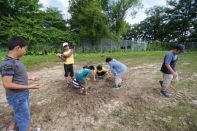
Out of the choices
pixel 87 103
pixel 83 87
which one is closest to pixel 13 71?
pixel 87 103

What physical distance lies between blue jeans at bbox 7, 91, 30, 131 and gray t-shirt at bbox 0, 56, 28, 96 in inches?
3.3

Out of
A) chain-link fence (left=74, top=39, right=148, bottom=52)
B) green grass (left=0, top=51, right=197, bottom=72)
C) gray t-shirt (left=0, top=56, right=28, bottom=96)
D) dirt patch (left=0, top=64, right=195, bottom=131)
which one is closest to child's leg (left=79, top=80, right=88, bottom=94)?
dirt patch (left=0, top=64, right=195, bottom=131)

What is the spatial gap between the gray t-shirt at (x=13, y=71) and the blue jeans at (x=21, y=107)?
8cm

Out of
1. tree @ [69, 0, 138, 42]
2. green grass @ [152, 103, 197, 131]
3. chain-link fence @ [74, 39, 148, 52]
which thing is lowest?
green grass @ [152, 103, 197, 131]

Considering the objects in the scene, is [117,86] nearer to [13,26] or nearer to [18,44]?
[18,44]

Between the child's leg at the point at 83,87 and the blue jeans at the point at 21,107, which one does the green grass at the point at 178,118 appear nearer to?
the child's leg at the point at 83,87

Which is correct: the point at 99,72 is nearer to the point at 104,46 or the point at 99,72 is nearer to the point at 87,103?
the point at 87,103

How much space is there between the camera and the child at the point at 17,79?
160 inches

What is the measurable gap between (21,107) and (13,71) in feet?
2.05

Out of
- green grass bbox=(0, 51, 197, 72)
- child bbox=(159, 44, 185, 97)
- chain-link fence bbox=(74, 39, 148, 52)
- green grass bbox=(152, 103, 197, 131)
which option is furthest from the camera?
chain-link fence bbox=(74, 39, 148, 52)

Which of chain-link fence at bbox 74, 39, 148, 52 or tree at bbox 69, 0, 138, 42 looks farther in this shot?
chain-link fence at bbox 74, 39, 148, 52

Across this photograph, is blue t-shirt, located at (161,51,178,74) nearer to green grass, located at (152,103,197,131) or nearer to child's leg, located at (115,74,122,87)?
green grass, located at (152,103,197,131)

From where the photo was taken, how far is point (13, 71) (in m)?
4.11

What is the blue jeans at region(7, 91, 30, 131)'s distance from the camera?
431 centimetres
